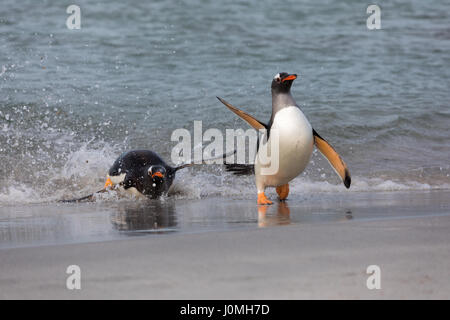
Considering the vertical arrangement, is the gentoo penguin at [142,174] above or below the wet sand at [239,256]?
above

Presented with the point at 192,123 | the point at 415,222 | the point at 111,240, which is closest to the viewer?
the point at 111,240

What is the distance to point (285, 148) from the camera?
4.88 metres

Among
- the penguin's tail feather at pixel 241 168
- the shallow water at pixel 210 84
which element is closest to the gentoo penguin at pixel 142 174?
the shallow water at pixel 210 84

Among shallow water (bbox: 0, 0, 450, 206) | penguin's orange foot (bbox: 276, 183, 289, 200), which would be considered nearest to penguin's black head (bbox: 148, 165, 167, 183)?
shallow water (bbox: 0, 0, 450, 206)

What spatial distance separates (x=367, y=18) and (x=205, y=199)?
12.0 m

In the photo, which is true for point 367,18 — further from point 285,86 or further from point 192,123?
point 285,86

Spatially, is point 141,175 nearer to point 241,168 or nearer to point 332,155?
point 241,168

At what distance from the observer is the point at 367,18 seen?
1627 centimetres

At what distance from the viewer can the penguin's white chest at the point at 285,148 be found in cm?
485

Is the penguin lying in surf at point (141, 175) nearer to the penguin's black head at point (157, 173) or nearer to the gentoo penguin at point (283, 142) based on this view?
the penguin's black head at point (157, 173)

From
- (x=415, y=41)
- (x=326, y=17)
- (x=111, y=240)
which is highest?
(x=326, y=17)

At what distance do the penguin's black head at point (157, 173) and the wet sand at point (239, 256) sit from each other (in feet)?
3.87

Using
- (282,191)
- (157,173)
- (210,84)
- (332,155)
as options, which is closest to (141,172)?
(157,173)
